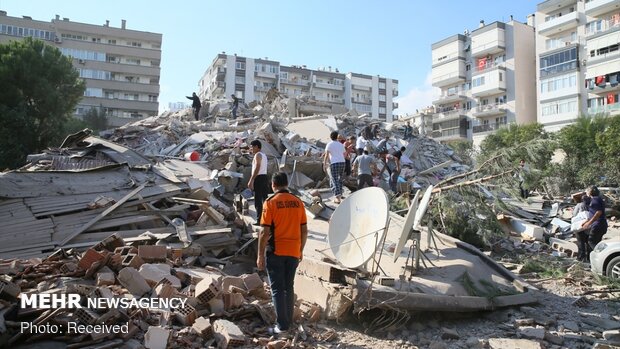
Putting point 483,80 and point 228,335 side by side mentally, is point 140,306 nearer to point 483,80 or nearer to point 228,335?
point 228,335

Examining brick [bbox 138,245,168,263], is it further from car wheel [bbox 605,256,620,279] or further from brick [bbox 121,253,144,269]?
car wheel [bbox 605,256,620,279]

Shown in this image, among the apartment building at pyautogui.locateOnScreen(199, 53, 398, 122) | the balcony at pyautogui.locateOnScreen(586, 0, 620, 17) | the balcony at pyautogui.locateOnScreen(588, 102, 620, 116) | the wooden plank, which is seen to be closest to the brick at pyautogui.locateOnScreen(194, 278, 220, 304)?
the wooden plank

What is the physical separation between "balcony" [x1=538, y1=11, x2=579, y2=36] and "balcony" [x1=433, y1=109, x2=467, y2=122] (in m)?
13.2

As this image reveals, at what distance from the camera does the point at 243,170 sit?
1224 cm

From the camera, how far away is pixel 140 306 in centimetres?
420

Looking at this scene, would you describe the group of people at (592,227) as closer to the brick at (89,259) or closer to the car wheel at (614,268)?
the car wheel at (614,268)

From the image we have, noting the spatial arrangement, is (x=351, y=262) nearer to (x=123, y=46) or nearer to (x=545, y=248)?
(x=545, y=248)

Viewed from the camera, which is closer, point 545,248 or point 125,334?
point 125,334

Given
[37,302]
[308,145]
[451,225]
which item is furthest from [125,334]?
[308,145]

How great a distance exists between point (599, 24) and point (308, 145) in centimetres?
3622

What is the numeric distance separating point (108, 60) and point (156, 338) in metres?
59.2

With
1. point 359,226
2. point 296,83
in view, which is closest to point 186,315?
point 359,226

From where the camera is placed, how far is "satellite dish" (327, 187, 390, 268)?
15.4ft

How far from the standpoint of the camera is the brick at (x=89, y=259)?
→ 5.00m
